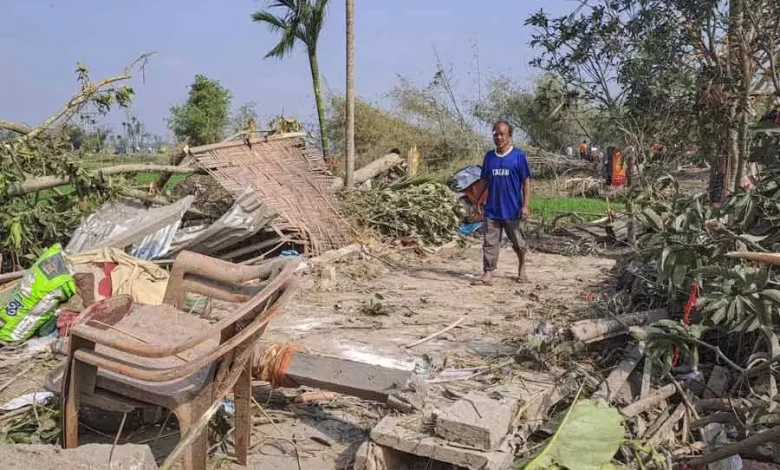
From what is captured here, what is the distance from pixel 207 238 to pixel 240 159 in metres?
1.65

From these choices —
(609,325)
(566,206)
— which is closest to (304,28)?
(566,206)

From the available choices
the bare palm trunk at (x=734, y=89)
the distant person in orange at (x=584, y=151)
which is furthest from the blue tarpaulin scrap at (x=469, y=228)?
the distant person in orange at (x=584, y=151)

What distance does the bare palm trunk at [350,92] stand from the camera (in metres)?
10.5

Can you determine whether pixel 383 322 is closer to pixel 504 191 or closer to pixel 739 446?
pixel 504 191

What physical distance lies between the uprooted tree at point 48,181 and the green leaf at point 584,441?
17.0 ft

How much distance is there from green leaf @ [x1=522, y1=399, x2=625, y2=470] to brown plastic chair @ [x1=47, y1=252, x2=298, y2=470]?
1293mm

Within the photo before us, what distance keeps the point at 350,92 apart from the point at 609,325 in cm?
735

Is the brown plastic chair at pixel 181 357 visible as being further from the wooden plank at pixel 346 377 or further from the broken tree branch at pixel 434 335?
the broken tree branch at pixel 434 335

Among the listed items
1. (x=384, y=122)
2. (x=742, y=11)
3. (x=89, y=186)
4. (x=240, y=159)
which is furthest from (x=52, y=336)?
(x=384, y=122)

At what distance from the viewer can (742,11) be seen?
7340 mm

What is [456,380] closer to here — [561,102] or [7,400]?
[7,400]

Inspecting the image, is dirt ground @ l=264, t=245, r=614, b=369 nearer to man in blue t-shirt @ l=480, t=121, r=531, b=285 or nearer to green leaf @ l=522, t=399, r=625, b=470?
man in blue t-shirt @ l=480, t=121, r=531, b=285

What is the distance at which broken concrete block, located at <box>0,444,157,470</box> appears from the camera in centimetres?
202

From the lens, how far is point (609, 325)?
4348 mm
